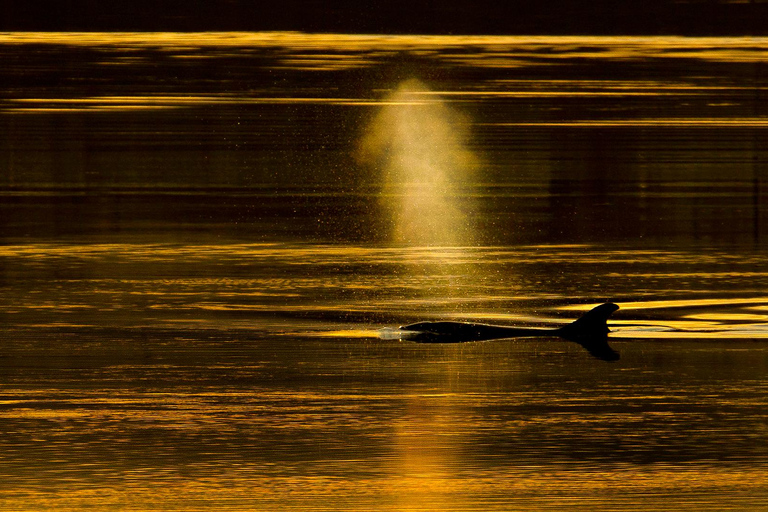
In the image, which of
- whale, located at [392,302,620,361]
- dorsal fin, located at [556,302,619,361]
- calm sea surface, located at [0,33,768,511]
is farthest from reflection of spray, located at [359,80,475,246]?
dorsal fin, located at [556,302,619,361]

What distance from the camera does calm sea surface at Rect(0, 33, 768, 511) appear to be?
1209 centimetres

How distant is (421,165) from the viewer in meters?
33.6

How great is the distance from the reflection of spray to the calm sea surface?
11 cm

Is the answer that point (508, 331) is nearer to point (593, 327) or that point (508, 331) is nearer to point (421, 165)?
point (593, 327)

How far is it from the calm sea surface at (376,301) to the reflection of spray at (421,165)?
0.36ft

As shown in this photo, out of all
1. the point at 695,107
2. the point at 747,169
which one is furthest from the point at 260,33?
the point at 747,169

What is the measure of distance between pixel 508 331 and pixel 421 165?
16724 millimetres

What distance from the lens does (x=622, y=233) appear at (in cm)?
2455

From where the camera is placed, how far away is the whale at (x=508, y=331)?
659 inches

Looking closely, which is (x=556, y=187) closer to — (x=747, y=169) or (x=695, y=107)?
(x=747, y=169)

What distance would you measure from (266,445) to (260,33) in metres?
71.9

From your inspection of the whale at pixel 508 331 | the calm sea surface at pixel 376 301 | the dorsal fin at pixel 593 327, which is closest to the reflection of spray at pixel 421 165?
the calm sea surface at pixel 376 301

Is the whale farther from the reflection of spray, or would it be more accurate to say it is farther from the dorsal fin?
the reflection of spray

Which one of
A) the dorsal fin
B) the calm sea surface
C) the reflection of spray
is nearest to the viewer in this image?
the calm sea surface
